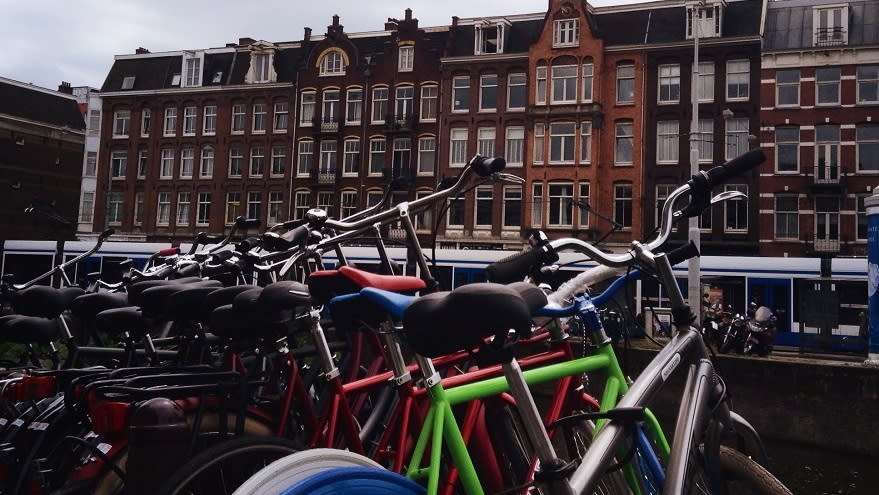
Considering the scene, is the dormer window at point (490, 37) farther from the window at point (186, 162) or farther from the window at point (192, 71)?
the window at point (186, 162)

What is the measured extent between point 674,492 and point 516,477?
56cm

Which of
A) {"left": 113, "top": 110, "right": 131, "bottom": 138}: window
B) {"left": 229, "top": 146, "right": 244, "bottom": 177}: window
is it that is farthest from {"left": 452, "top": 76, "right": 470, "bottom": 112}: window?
{"left": 113, "top": 110, "right": 131, "bottom": 138}: window

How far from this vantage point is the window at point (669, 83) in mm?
29000

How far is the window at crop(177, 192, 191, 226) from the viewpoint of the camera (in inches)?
1452

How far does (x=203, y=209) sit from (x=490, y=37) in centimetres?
1547

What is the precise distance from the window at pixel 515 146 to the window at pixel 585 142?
238 cm

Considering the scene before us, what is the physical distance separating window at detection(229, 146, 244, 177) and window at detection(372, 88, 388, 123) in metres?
6.81

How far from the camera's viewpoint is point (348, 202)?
33844 mm

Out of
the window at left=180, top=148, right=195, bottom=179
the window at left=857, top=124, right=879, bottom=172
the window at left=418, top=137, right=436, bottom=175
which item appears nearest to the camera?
the window at left=857, top=124, right=879, bottom=172

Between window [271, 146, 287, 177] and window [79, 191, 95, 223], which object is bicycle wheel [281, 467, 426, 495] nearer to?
window [271, 146, 287, 177]

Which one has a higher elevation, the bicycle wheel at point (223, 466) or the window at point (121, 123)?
the window at point (121, 123)

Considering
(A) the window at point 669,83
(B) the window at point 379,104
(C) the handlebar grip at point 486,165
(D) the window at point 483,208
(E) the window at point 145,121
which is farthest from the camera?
(E) the window at point 145,121

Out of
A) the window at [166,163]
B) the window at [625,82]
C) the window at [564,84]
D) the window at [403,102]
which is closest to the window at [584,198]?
the window at [564,84]

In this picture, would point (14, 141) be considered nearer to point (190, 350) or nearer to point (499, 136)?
point (499, 136)
